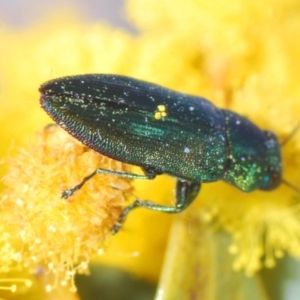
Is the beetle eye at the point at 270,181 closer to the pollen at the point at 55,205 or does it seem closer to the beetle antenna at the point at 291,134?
the beetle antenna at the point at 291,134

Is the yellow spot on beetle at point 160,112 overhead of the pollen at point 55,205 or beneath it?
overhead

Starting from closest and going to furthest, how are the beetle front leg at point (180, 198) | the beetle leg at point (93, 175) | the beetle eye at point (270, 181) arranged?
the beetle leg at point (93, 175)
the beetle front leg at point (180, 198)
the beetle eye at point (270, 181)

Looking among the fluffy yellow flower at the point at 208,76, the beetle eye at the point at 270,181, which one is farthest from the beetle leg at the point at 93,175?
the beetle eye at the point at 270,181

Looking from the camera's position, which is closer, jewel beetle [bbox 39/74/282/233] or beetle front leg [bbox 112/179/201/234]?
jewel beetle [bbox 39/74/282/233]

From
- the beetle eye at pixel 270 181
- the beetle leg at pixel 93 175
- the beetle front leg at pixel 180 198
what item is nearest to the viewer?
the beetle leg at pixel 93 175

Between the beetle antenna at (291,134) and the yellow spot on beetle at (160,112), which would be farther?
the beetle antenna at (291,134)

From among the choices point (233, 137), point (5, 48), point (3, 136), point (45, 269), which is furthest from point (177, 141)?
point (5, 48)

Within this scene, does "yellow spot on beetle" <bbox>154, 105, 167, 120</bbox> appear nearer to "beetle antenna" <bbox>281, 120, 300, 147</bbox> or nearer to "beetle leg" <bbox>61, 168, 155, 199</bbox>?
"beetle leg" <bbox>61, 168, 155, 199</bbox>

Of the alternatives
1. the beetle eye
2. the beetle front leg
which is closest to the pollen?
the beetle front leg
